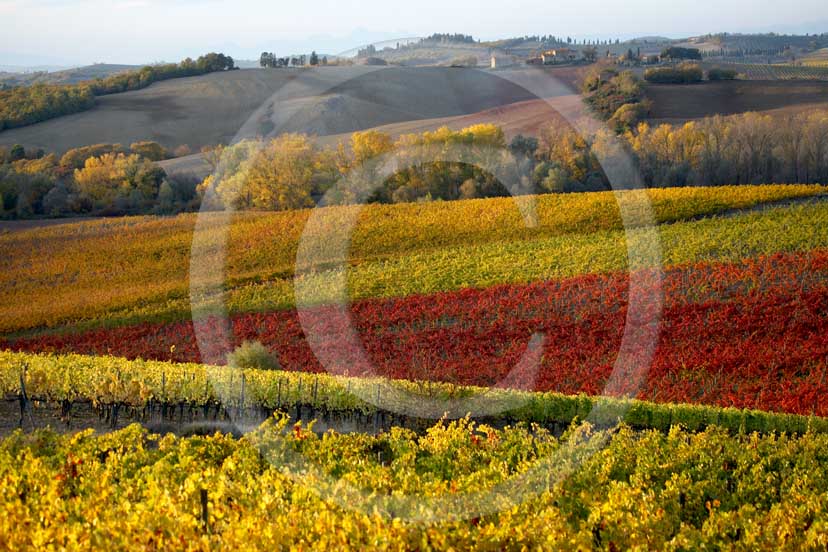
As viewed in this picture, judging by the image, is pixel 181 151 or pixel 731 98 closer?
pixel 181 151

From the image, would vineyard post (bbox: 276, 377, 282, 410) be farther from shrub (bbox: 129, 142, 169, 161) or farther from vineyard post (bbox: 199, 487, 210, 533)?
shrub (bbox: 129, 142, 169, 161)

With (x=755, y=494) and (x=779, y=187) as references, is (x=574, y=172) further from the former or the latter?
(x=755, y=494)

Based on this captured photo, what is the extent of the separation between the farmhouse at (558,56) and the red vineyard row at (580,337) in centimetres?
8129

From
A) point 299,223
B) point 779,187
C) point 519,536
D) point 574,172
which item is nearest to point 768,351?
point 519,536

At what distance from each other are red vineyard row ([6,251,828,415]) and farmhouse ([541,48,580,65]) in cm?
8129

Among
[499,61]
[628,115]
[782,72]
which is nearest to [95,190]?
[499,61]

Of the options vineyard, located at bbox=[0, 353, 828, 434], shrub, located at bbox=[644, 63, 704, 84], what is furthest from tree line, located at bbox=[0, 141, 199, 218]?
shrub, located at bbox=[644, 63, 704, 84]

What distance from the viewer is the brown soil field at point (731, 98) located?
9544cm

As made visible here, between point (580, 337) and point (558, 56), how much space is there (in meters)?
97.0

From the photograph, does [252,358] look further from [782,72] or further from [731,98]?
[782,72]

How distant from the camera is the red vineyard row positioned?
25750 mm

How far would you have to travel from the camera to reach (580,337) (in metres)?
29.7

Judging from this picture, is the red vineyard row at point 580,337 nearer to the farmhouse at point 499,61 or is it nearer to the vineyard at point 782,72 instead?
the farmhouse at point 499,61

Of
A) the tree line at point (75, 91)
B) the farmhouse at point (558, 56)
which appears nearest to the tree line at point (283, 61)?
the tree line at point (75, 91)
